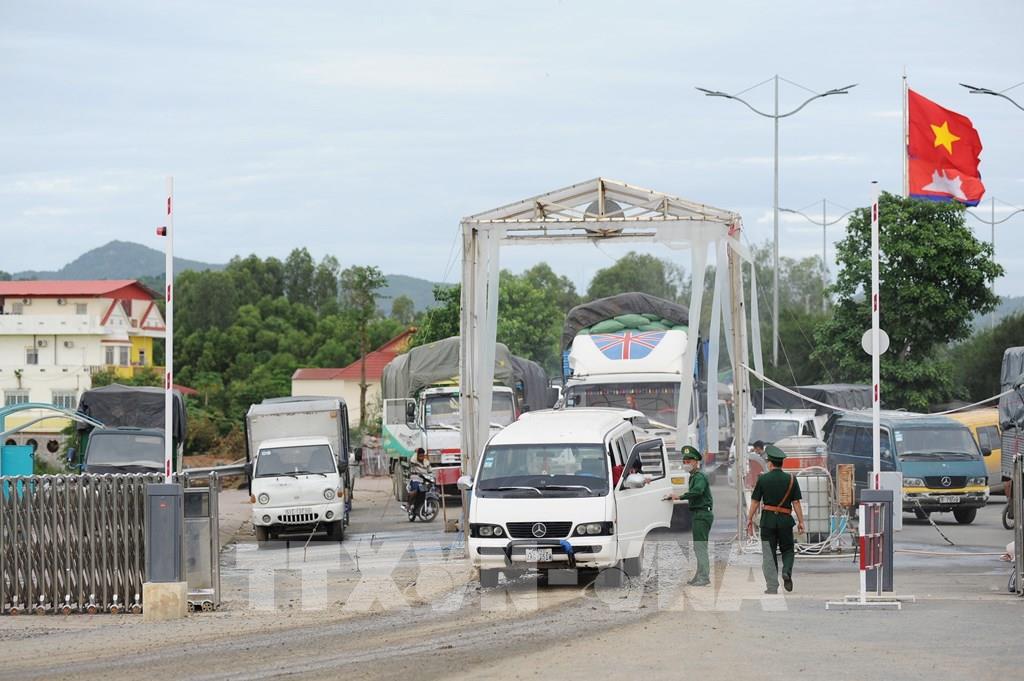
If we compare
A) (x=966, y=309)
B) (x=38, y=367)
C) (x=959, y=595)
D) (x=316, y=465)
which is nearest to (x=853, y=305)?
(x=966, y=309)

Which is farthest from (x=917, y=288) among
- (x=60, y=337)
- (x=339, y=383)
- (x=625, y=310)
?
(x=60, y=337)

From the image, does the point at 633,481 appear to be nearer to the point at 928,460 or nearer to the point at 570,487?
the point at 570,487

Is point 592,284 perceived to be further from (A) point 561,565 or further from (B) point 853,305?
(A) point 561,565

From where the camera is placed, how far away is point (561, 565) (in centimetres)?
1652

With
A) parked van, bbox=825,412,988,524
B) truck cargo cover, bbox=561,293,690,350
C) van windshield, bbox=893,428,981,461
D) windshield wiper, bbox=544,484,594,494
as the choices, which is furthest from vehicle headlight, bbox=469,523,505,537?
truck cargo cover, bbox=561,293,690,350

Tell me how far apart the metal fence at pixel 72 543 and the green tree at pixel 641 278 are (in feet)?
102

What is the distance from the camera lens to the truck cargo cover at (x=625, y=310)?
105 feet

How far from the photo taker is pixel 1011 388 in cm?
2427

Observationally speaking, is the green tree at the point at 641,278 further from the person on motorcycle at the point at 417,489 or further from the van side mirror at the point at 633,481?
the van side mirror at the point at 633,481

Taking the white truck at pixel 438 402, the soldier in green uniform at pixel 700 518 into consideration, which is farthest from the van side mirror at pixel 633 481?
the white truck at pixel 438 402

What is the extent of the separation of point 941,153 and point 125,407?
63.6 feet

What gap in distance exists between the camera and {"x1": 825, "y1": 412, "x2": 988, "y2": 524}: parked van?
26922mm

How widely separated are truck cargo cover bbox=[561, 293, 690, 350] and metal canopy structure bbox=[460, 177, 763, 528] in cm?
892

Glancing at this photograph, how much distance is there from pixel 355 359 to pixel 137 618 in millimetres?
85386
